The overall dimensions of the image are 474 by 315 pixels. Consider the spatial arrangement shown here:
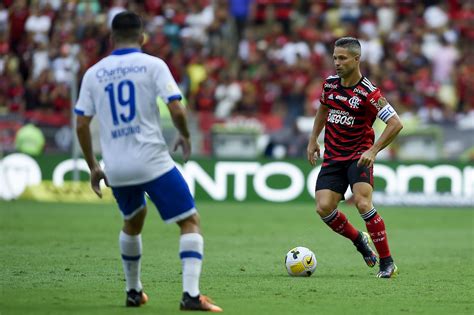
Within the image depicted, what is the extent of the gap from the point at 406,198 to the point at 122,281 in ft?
47.3

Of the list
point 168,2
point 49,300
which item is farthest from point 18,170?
point 49,300

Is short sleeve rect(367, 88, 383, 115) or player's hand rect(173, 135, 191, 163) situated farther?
short sleeve rect(367, 88, 383, 115)

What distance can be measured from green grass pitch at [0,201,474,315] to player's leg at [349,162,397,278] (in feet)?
0.62

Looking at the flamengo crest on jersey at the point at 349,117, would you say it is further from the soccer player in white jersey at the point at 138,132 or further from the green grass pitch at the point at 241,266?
the soccer player in white jersey at the point at 138,132

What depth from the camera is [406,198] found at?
78.2 ft

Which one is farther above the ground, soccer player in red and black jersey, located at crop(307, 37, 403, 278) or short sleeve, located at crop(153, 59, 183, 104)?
short sleeve, located at crop(153, 59, 183, 104)

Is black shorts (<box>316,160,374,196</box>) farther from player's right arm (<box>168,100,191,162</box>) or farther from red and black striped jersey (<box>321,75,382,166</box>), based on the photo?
player's right arm (<box>168,100,191,162</box>)

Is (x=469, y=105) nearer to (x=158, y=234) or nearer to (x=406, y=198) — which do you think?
(x=406, y=198)

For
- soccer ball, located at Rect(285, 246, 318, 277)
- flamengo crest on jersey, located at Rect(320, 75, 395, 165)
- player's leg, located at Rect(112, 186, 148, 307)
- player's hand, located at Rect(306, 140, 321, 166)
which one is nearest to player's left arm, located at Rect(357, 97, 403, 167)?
flamengo crest on jersey, located at Rect(320, 75, 395, 165)

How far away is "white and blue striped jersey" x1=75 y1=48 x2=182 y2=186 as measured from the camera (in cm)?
800

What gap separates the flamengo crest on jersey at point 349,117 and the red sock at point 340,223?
2.05 ft

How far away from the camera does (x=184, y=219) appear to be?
814cm

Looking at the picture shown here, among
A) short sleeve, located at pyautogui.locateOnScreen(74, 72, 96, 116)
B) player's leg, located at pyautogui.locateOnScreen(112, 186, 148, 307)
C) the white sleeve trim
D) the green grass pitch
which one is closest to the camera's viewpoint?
short sleeve, located at pyautogui.locateOnScreen(74, 72, 96, 116)

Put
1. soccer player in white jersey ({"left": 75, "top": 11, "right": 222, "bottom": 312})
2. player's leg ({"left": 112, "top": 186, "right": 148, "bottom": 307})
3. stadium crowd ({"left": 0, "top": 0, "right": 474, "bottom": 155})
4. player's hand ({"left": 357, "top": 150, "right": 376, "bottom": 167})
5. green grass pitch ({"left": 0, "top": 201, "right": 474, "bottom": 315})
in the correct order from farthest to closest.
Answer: stadium crowd ({"left": 0, "top": 0, "right": 474, "bottom": 155})
player's hand ({"left": 357, "top": 150, "right": 376, "bottom": 167})
green grass pitch ({"left": 0, "top": 201, "right": 474, "bottom": 315})
player's leg ({"left": 112, "top": 186, "right": 148, "bottom": 307})
soccer player in white jersey ({"left": 75, "top": 11, "right": 222, "bottom": 312})
